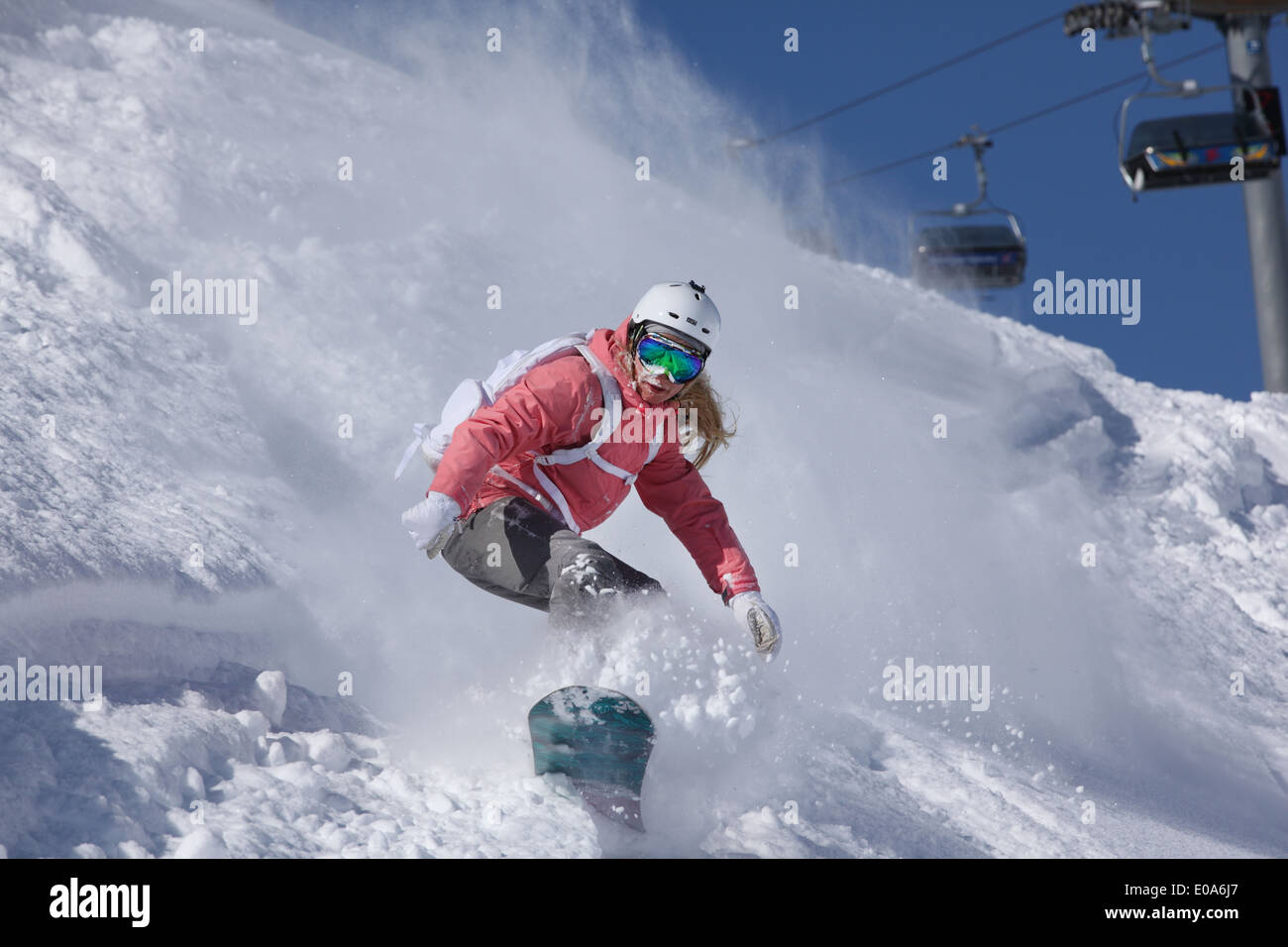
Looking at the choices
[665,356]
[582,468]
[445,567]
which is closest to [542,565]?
[582,468]

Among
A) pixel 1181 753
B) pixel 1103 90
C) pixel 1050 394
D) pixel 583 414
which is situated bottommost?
pixel 1181 753

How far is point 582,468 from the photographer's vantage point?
14.3 feet

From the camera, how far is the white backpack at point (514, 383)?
14.0ft

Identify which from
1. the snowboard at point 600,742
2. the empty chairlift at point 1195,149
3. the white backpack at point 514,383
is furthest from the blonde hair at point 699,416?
the empty chairlift at point 1195,149

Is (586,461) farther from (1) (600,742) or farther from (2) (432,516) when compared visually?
(1) (600,742)

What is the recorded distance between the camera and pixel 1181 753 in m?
6.79

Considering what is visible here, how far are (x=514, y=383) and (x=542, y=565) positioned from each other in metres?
0.63

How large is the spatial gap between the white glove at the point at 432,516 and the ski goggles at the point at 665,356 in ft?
2.74

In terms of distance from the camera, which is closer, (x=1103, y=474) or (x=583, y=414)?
(x=583, y=414)

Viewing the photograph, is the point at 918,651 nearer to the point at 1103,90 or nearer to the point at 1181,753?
the point at 1181,753

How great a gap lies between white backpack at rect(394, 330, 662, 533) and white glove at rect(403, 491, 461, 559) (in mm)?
434

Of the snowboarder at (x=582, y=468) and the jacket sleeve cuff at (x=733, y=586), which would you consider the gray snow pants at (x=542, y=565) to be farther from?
the jacket sleeve cuff at (x=733, y=586)
